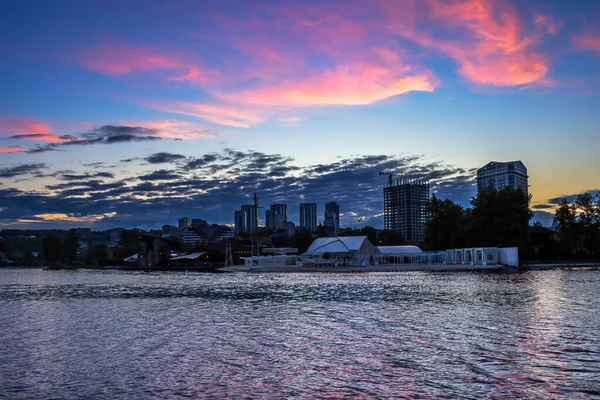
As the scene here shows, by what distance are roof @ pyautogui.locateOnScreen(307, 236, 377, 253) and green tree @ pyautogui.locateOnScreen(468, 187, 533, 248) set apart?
93.7ft

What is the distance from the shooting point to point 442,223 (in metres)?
148

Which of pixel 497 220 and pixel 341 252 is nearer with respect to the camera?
pixel 497 220

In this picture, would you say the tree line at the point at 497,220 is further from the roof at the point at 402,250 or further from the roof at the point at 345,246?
the roof at the point at 345,246

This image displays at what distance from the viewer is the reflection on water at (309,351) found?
1611 centimetres

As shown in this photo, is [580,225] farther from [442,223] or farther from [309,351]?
[309,351]

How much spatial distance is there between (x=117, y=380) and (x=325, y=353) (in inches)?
308

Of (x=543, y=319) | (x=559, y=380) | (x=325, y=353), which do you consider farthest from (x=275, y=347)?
(x=543, y=319)

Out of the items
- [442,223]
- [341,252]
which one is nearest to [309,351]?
[341,252]

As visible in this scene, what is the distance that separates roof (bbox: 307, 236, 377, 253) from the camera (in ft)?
456

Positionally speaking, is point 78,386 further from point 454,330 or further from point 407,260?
point 407,260

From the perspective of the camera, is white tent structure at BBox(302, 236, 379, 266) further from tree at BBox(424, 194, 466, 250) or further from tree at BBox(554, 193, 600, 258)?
tree at BBox(554, 193, 600, 258)

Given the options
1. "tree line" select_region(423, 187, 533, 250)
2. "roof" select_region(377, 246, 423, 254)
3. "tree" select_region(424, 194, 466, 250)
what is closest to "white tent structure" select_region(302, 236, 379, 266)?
"roof" select_region(377, 246, 423, 254)

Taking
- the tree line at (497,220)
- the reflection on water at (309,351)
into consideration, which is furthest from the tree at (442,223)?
the reflection on water at (309,351)

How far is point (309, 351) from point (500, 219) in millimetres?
106815
